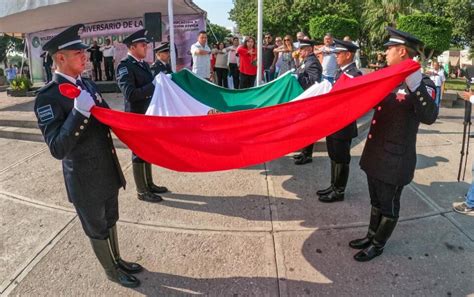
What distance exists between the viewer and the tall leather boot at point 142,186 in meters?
4.50

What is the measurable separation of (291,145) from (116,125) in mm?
1424

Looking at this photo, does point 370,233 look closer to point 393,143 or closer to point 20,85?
point 393,143

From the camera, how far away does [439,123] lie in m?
8.62

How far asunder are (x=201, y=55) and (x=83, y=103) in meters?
6.81

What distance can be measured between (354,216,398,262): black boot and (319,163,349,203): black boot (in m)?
1.17

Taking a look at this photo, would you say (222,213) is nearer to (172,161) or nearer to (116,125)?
(172,161)

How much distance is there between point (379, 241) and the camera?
10.5ft

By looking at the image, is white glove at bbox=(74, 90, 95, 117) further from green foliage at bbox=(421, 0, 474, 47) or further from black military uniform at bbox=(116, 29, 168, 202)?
green foliage at bbox=(421, 0, 474, 47)

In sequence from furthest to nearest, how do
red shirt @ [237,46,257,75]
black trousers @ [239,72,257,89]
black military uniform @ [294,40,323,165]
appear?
black trousers @ [239,72,257,89] → red shirt @ [237,46,257,75] → black military uniform @ [294,40,323,165]

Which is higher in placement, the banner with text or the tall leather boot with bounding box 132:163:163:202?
the banner with text

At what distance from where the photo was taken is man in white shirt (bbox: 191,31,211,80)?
28.1ft

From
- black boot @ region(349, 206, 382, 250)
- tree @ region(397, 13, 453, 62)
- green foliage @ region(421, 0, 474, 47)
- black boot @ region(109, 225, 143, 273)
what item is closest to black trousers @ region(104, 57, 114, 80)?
tree @ region(397, 13, 453, 62)

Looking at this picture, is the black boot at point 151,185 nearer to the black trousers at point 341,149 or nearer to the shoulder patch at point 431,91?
the black trousers at point 341,149

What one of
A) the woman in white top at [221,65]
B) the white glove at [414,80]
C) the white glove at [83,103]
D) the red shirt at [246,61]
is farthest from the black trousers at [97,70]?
the white glove at [414,80]
